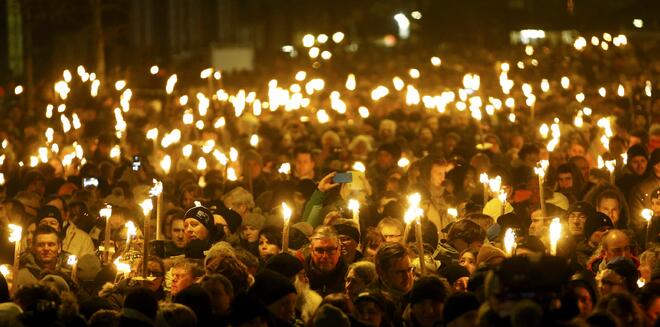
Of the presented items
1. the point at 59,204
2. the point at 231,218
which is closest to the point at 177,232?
the point at 231,218

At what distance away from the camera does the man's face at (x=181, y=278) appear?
9.58 m

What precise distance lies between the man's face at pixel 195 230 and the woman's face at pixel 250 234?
2.30 feet

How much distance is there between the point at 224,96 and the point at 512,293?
59.0ft

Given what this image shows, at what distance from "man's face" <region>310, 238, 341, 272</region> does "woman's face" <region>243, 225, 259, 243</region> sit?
180cm

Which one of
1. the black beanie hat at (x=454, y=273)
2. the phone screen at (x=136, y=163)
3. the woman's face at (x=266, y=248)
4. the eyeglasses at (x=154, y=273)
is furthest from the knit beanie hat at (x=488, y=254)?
the phone screen at (x=136, y=163)

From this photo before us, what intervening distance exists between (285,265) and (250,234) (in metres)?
2.96

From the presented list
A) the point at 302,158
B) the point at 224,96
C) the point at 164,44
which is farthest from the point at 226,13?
the point at 302,158

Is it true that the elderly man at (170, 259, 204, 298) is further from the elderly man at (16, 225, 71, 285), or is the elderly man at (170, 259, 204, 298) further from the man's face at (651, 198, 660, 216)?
the man's face at (651, 198, 660, 216)

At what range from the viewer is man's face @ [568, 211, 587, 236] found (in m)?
11.9

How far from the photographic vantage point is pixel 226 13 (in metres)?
55.9

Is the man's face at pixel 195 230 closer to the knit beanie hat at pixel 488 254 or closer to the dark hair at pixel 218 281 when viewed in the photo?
the knit beanie hat at pixel 488 254

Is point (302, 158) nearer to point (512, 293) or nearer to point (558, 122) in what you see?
point (558, 122)

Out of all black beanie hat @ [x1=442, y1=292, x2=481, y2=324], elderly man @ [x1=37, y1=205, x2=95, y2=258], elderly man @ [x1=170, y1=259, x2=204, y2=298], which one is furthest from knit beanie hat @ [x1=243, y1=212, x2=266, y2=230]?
black beanie hat @ [x1=442, y1=292, x2=481, y2=324]

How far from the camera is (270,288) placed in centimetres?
800
